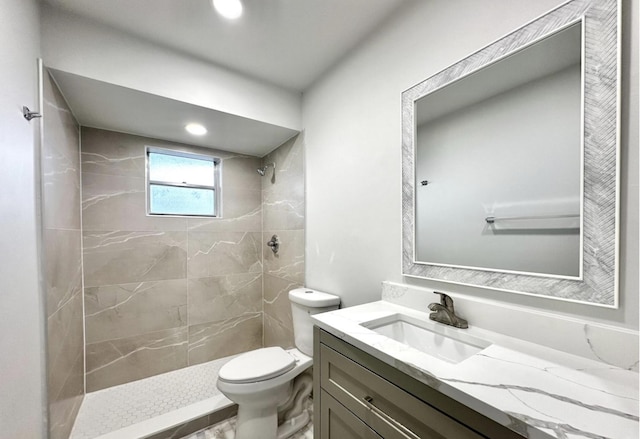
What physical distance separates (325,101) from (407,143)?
838mm

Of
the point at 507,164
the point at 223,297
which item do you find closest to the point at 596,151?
the point at 507,164

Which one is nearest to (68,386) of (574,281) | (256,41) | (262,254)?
(262,254)

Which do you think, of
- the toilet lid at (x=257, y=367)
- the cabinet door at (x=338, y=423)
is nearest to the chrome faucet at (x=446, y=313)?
the cabinet door at (x=338, y=423)

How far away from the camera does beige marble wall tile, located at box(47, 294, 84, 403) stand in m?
1.20

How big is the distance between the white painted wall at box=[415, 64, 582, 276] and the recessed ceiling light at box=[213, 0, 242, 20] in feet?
3.61

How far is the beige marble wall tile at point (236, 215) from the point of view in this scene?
2.34m

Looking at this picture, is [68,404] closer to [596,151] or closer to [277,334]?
[277,334]

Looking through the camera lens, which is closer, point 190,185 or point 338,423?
point 338,423

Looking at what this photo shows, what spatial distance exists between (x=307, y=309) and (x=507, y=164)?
1.38 metres

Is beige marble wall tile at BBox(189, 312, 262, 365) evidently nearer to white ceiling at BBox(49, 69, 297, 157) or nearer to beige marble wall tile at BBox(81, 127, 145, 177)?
beige marble wall tile at BBox(81, 127, 145, 177)

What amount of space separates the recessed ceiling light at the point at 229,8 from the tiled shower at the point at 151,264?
920 millimetres

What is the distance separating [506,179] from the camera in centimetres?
94

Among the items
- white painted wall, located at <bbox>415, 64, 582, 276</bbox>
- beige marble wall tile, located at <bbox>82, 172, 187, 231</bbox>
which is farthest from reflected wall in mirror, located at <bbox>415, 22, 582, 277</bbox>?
beige marble wall tile, located at <bbox>82, 172, 187, 231</bbox>

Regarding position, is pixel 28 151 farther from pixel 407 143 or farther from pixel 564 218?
pixel 564 218
